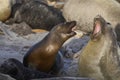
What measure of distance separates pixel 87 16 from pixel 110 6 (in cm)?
61

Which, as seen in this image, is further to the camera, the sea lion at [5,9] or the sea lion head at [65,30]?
the sea lion at [5,9]

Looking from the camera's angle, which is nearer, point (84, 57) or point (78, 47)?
point (84, 57)

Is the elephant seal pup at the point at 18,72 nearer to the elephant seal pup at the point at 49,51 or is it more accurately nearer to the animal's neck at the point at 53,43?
the elephant seal pup at the point at 49,51

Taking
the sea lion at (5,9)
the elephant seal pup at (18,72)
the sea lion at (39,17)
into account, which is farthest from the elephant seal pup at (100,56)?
the sea lion at (5,9)

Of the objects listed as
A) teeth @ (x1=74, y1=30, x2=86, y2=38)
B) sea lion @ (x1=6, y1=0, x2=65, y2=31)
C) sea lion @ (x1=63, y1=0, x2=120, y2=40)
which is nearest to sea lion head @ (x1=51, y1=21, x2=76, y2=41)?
teeth @ (x1=74, y1=30, x2=86, y2=38)

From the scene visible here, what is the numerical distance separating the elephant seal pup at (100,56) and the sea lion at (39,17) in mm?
5498

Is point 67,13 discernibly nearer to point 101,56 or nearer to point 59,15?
point 59,15

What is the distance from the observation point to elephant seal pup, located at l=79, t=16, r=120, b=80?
575 cm

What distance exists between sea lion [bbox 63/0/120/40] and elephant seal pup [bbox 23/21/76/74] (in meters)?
3.81

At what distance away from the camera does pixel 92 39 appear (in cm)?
580

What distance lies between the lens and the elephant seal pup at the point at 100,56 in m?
5.75

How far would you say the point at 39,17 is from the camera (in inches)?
454

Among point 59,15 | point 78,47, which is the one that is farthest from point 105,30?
point 59,15

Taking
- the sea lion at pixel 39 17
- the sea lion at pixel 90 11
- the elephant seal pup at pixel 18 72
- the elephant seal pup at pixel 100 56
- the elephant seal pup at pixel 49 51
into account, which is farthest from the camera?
the sea lion at pixel 39 17
